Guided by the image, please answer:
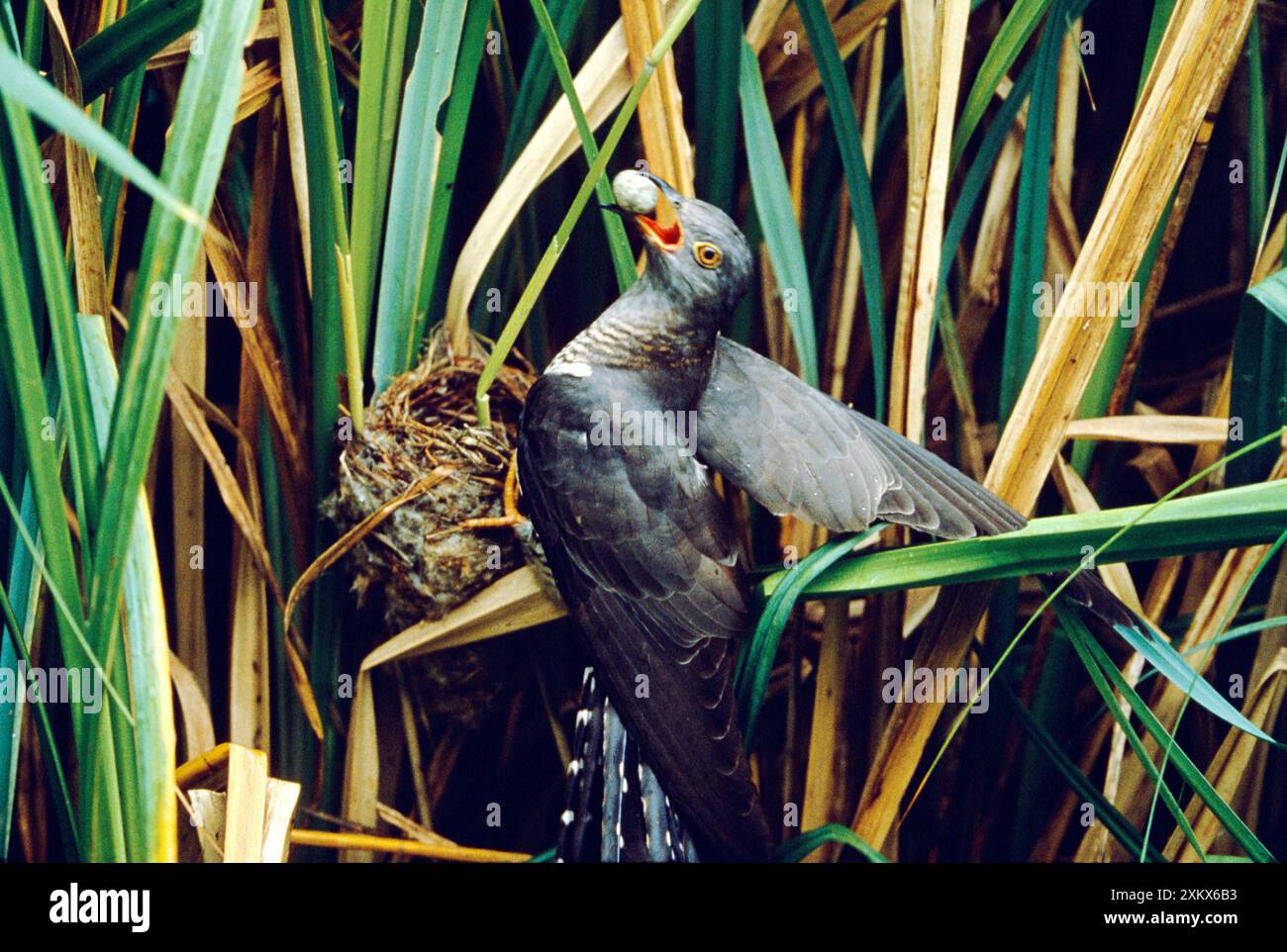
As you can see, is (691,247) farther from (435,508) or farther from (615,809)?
(615,809)

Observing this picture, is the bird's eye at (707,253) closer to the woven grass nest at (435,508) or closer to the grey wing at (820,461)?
the grey wing at (820,461)

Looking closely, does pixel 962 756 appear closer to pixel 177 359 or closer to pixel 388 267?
pixel 388 267

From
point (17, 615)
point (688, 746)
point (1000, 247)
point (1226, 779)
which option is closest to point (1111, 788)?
point (1226, 779)

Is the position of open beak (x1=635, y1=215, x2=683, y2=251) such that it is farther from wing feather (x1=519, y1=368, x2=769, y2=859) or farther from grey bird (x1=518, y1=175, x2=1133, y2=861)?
wing feather (x1=519, y1=368, x2=769, y2=859)

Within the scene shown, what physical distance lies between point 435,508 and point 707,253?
45 cm

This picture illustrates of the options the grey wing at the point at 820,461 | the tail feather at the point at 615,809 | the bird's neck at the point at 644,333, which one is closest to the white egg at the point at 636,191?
the bird's neck at the point at 644,333

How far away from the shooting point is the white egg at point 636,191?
3.58 ft

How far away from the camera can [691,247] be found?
114 cm

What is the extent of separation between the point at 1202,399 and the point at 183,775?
1.34 meters

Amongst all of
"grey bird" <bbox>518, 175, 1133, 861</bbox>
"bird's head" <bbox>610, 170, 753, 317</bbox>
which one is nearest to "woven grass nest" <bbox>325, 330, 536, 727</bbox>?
"grey bird" <bbox>518, 175, 1133, 861</bbox>

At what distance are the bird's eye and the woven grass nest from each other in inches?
12.5

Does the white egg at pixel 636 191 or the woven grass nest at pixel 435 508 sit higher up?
the white egg at pixel 636 191
